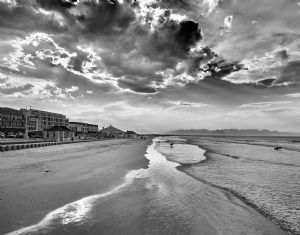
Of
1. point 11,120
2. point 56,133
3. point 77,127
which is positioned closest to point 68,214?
point 56,133

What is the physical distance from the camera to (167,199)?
10.9 metres

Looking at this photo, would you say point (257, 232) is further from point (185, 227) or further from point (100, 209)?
point (100, 209)

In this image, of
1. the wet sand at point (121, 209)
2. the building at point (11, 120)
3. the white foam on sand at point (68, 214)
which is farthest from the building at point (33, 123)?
the white foam on sand at point (68, 214)

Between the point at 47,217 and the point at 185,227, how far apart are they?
14.6 feet

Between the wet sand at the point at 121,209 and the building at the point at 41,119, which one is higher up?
the building at the point at 41,119

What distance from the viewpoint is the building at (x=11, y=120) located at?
4735 inches

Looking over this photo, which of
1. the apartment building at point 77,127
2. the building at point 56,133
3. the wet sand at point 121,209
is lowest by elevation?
the wet sand at point 121,209

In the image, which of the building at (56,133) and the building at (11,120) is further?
the building at (11,120)

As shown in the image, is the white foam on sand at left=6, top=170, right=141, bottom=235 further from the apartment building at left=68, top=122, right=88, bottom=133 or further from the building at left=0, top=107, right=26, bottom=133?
the apartment building at left=68, top=122, right=88, bottom=133

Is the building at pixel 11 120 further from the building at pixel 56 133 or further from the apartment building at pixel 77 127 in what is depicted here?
the building at pixel 56 133

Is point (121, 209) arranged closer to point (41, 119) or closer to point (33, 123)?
point (33, 123)

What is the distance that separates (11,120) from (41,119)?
97.7 ft

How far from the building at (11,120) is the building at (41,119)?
4575mm

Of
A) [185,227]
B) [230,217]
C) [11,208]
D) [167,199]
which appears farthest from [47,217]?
[230,217]
